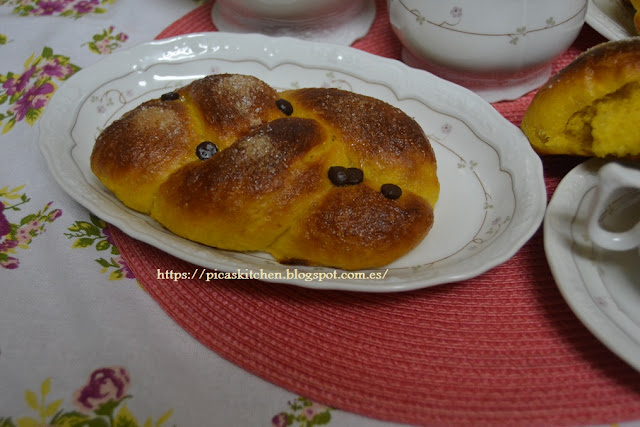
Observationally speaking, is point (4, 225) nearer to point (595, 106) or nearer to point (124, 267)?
point (124, 267)

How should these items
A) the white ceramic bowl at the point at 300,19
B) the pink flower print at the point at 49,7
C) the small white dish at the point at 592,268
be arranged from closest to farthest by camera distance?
the small white dish at the point at 592,268 < the white ceramic bowl at the point at 300,19 < the pink flower print at the point at 49,7

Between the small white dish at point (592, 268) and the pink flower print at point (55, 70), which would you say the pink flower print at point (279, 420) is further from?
the pink flower print at point (55, 70)

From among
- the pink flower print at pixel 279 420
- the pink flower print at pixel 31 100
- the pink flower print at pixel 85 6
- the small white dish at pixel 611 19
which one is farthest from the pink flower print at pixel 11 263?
the small white dish at pixel 611 19

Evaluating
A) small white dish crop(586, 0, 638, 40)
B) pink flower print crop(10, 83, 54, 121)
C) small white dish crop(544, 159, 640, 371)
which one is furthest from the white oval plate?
small white dish crop(586, 0, 638, 40)

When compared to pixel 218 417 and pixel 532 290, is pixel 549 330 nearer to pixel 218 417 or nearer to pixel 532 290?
pixel 532 290

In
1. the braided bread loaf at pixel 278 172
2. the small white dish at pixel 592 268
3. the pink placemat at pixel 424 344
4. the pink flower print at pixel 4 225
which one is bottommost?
the pink placemat at pixel 424 344
